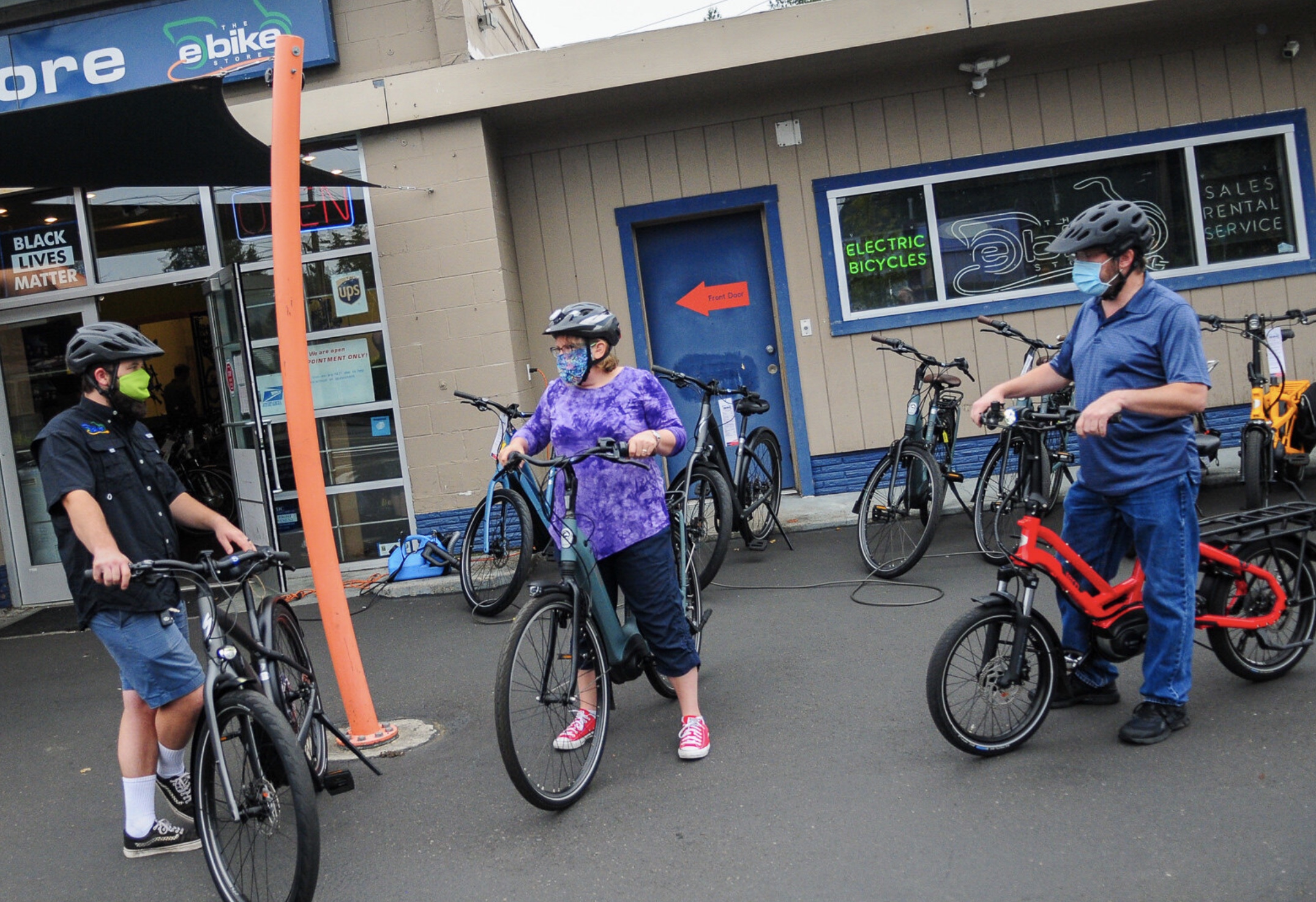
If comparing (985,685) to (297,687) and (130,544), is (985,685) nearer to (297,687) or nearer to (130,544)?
(297,687)

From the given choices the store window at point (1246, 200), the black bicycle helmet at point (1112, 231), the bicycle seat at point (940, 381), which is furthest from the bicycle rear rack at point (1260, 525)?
the store window at point (1246, 200)

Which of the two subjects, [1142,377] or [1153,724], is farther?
[1153,724]

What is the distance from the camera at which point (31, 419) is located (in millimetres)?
9047

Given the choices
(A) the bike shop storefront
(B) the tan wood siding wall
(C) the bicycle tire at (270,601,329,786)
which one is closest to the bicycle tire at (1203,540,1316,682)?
(C) the bicycle tire at (270,601,329,786)

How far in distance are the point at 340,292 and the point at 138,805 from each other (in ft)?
17.4

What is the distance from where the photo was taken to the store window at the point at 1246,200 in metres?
8.74

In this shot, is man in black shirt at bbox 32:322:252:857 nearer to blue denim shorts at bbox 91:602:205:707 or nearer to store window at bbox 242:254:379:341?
blue denim shorts at bbox 91:602:205:707

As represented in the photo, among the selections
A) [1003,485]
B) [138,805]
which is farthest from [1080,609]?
[138,805]

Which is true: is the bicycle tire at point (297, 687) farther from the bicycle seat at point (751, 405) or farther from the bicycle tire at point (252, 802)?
the bicycle seat at point (751, 405)

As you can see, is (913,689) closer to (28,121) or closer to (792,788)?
(792,788)

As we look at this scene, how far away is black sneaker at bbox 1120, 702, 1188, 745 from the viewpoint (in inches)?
156

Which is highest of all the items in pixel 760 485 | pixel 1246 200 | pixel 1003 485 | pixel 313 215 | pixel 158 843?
pixel 313 215

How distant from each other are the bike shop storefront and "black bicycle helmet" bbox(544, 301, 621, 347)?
15.4ft

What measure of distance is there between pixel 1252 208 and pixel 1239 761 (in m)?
6.45
